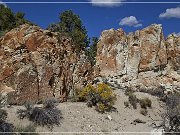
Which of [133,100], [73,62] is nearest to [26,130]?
[73,62]

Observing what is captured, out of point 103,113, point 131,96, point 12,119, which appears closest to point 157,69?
point 131,96

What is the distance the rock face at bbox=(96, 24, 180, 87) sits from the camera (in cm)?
2600

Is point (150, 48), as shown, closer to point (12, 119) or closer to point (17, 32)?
point (17, 32)

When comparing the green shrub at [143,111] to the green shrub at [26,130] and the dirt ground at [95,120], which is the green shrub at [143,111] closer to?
the dirt ground at [95,120]

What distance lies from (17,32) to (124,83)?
10533 millimetres

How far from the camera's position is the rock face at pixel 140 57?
2600cm

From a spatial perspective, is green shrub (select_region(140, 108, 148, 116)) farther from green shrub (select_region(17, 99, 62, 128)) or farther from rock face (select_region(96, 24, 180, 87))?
green shrub (select_region(17, 99, 62, 128))

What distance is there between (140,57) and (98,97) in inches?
319

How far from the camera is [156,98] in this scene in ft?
76.1

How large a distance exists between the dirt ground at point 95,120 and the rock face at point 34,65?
0.99 m

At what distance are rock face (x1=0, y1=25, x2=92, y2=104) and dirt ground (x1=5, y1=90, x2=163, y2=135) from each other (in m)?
0.99

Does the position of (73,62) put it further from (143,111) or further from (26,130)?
(26,130)

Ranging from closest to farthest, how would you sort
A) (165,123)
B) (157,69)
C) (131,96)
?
(165,123), (131,96), (157,69)

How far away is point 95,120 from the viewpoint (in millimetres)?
16984
